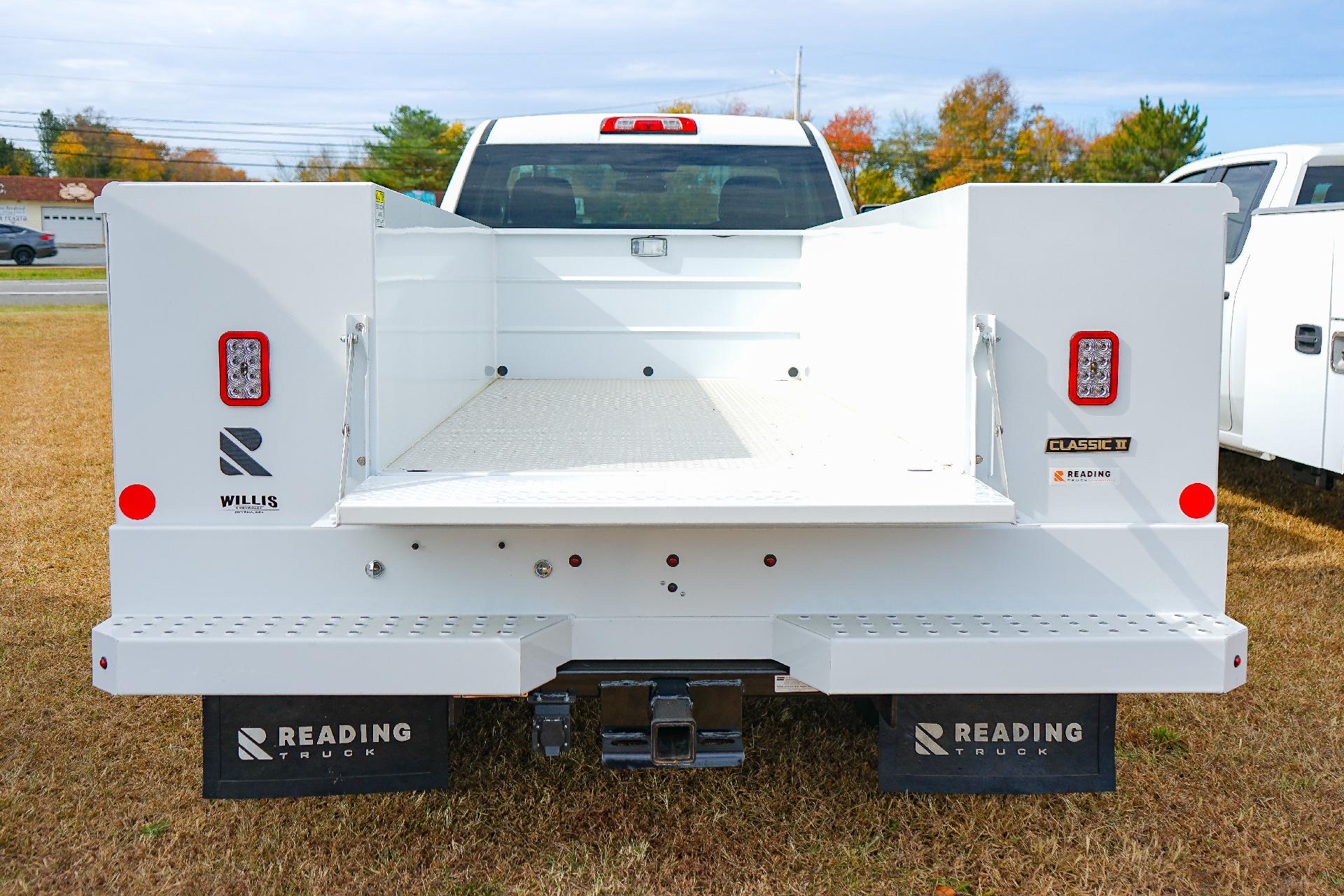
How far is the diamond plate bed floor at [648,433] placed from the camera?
312 centimetres

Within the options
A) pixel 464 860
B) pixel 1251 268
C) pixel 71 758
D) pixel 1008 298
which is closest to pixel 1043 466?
pixel 1008 298

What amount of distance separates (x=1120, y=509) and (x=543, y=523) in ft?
4.79

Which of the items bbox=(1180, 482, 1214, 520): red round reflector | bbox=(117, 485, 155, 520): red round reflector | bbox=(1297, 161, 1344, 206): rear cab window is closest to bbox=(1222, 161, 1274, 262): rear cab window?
bbox=(1297, 161, 1344, 206): rear cab window

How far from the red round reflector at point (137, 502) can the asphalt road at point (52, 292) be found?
2170 cm

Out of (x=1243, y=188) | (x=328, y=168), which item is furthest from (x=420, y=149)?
(x=1243, y=188)

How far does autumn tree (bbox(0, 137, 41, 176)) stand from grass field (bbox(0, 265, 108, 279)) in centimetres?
4429

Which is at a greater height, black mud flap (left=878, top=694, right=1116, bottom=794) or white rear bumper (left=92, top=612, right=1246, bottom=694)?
white rear bumper (left=92, top=612, right=1246, bottom=694)

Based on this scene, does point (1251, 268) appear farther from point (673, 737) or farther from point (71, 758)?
point (71, 758)

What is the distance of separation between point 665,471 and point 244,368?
1.07 meters

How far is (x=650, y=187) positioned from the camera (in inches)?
240

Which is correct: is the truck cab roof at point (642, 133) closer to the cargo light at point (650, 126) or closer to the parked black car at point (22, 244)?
the cargo light at point (650, 126)

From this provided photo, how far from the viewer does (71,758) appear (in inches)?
160

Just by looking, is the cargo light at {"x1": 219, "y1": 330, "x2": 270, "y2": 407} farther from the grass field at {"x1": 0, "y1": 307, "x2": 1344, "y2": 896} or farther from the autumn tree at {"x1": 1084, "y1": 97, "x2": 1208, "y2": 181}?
the autumn tree at {"x1": 1084, "y1": 97, "x2": 1208, "y2": 181}

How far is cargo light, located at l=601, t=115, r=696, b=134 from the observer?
244 inches
